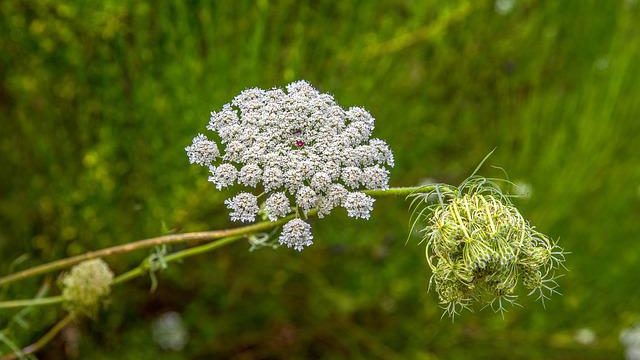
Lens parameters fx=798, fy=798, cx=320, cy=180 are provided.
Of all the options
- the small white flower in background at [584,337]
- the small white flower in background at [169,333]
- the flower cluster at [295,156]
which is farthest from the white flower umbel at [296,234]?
the small white flower in background at [584,337]

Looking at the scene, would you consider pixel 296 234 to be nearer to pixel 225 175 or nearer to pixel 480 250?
pixel 225 175

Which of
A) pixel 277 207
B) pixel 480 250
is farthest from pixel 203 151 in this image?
pixel 480 250

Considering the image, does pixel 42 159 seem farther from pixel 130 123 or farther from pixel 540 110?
pixel 540 110

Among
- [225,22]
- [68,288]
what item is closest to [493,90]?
[225,22]

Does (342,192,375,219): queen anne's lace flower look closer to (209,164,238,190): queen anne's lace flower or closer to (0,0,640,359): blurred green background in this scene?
(209,164,238,190): queen anne's lace flower

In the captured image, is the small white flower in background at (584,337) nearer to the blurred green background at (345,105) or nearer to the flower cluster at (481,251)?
the blurred green background at (345,105)
